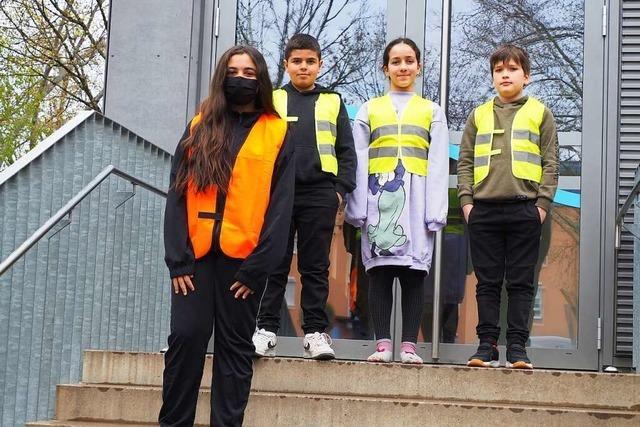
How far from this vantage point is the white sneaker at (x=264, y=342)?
200 inches

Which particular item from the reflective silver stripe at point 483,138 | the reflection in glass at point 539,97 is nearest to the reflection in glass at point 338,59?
the reflection in glass at point 539,97

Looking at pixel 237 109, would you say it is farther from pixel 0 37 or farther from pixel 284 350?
pixel 0 37

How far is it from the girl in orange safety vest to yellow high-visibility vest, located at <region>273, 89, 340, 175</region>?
3.84 ft

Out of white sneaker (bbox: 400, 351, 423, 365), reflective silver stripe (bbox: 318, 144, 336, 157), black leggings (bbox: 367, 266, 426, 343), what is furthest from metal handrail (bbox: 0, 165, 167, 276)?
white sneaker (bbox: 400, 351, 423, 365)

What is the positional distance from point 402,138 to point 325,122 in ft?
1.38

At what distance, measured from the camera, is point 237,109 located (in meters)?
4.03

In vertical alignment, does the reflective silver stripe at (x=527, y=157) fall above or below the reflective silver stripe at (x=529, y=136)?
below

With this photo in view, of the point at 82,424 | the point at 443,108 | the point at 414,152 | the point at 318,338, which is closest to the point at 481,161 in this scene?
the point at 414,152

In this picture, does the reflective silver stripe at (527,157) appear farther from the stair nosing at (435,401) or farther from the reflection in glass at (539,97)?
the stair nosing at (435,401)

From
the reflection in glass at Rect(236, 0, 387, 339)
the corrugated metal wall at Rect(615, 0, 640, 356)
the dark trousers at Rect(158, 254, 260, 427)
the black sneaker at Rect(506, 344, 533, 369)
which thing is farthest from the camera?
the reflection in glass at Rect(236, 0, 387, 339)

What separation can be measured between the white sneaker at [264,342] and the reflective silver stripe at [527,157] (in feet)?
5.06

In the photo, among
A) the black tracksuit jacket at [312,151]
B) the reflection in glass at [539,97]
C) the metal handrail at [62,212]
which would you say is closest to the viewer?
the metal handrail at [62,212]

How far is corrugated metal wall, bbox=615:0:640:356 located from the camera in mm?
6020

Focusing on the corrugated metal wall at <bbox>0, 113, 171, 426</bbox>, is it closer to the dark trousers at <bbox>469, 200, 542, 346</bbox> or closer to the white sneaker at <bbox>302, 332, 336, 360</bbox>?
the white sneaker at <bbox>302, 332, 336, 360</bbox>
